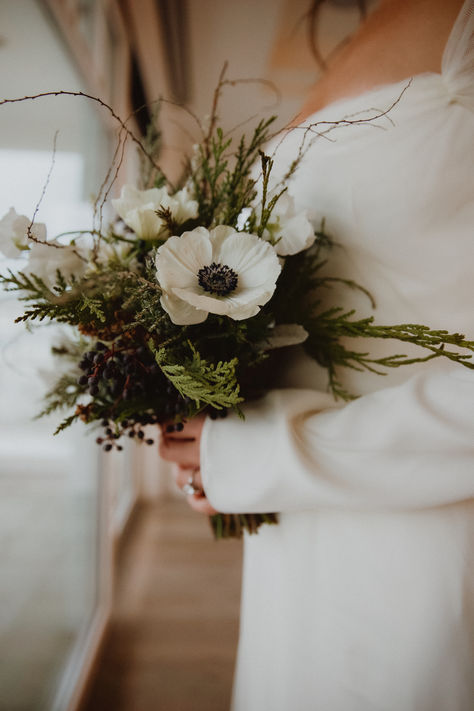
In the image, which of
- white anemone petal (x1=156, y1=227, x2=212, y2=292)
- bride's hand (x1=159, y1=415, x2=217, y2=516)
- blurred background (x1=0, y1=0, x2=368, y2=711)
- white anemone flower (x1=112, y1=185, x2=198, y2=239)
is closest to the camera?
white anemone petal (x1=156, y1=227, x2=212, y2=292)

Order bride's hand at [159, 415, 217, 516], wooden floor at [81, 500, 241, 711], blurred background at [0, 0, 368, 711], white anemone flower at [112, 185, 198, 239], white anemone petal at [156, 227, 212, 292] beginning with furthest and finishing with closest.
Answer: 1. wooden floor at [81, 500, 241, 711]
2. blurred background at [0, 0, 368, 711]
3. bride's hand at [159, 415, 217, 516]
4. white anemone flower at [112, 185, 198, 239]
5. white anemone petal at [156, 227, 212, 292]

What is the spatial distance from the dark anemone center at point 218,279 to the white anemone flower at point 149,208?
12cm

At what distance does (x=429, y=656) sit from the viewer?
583 mm

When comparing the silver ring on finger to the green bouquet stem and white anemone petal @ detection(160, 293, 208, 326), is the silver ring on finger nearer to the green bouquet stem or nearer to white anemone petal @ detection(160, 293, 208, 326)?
the green bouquet stem

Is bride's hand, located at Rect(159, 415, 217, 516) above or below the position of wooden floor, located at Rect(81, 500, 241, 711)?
above

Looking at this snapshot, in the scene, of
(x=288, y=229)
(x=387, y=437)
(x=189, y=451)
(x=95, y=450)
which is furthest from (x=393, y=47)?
(x=95, y=450)

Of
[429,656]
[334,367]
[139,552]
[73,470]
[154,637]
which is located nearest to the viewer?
[429,656]

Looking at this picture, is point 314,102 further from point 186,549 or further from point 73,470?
point 186,549

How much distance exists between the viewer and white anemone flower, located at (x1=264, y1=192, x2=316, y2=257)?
56cm

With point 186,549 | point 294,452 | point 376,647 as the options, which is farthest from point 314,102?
point 186,549

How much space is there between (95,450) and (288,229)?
4.86 feet

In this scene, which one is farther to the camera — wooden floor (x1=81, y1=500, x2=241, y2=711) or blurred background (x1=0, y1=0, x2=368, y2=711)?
wooden floor (x1=81, y1=500, x2=241, y2=711)

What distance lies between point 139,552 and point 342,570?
6.90 ft

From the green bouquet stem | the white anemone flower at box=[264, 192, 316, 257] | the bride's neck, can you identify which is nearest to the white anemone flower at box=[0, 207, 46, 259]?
the white anemone flower at box=[264, 192, 316, 257]
